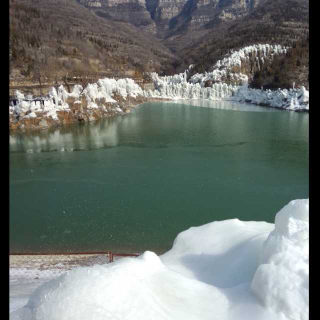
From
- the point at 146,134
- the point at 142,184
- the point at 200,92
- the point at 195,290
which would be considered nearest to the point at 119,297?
the point at 195,290

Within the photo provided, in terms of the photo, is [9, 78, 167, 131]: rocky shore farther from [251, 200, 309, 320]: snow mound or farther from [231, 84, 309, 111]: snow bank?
[251, 200, 309, 320]: snow mound

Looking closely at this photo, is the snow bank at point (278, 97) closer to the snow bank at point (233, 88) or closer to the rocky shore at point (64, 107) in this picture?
the snow bank at point (233, 88)

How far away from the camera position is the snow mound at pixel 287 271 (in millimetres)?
2783

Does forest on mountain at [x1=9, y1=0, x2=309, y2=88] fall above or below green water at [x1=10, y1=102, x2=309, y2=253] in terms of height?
above

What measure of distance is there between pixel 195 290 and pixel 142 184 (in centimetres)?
880

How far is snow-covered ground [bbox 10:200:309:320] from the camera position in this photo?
2676 mm

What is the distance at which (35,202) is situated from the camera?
36.0ft

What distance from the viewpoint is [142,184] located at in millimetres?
12133

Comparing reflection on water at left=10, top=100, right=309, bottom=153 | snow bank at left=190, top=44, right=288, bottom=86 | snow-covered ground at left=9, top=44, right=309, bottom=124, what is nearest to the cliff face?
snow bank at left=190, top=44, right=288, bottom=86

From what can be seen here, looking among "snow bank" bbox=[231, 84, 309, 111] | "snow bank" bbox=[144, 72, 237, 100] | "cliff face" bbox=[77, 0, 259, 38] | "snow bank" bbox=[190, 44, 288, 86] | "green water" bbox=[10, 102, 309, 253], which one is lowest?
"green water" bbox=[10, 102, 309, 253]
